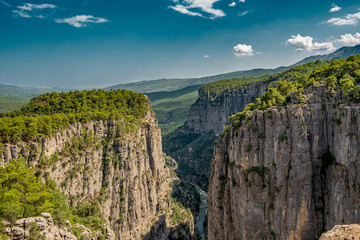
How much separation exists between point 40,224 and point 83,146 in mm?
40872

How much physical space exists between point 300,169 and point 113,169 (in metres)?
48.8

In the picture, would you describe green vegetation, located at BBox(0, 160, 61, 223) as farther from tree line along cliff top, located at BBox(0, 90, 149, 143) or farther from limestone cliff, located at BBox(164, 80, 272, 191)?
limestone cliff, located at BBox(164, 80, 272, 191)

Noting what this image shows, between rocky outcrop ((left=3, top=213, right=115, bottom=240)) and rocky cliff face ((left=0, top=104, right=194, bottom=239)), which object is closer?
rocky outcrop ((left=3, top=213, right=115, bottom=240))

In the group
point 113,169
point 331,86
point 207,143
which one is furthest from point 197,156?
point 331,86

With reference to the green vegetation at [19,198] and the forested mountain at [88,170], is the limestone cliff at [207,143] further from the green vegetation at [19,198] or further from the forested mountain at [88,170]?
the green vegetation at [19,198]

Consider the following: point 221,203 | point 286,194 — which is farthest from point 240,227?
point 286,194

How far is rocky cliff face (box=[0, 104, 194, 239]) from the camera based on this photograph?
53719mm

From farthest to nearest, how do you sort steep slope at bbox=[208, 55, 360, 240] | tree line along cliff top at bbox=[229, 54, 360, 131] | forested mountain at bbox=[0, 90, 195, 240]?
tree line along cliff top at bbox=[229, 54, 360, 131], steep slope at bbox=[208, 55, 360, 240], forested mountain at bbox=[0, 90, 195, 240]

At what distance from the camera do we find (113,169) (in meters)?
70.8

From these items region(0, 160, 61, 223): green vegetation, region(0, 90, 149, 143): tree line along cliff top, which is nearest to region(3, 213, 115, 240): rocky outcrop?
region(0, 160, 61, 223): green vegetation

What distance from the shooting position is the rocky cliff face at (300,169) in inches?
1432

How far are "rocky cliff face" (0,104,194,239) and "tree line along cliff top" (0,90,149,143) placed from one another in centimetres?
206

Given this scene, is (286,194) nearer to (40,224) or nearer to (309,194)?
(309,194)

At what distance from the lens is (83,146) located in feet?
211
